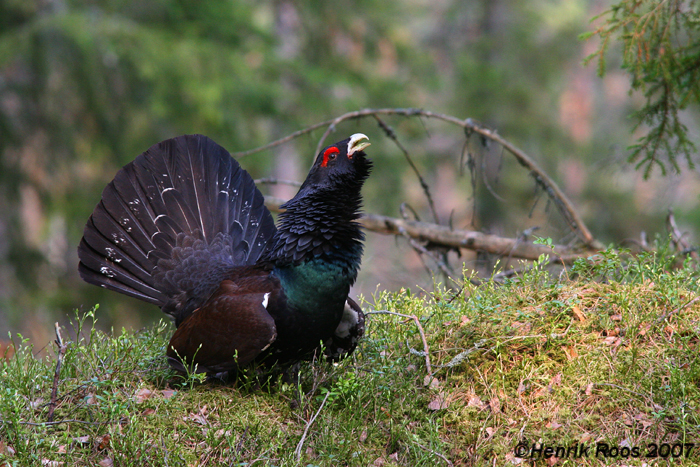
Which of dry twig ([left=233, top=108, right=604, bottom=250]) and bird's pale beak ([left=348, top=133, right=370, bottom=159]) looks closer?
bird's pale beak ([left=348, top=133, right=370, bottom=159])

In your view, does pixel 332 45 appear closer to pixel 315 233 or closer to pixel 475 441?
pixel 315 233

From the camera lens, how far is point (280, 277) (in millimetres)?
4215

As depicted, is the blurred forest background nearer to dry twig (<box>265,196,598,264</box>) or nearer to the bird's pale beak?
dry twig (<box>265,196,598,264</box>)

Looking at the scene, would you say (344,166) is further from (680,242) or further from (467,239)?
(680,242)

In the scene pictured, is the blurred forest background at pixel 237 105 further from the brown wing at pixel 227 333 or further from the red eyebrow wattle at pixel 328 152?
the brown wing at pixel 227 333

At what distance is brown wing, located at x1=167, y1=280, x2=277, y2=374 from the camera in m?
3.89

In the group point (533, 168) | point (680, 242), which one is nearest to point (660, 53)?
point (533, 168)

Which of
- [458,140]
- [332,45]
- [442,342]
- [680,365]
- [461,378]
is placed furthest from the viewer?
[458,140]

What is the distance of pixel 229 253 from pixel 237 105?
17.1ft

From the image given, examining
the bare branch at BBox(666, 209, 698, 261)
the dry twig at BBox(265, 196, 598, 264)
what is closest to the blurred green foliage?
the bare branch at BBox(666, 209, 698, 261)

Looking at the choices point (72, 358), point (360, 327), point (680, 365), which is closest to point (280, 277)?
point (360, 327)

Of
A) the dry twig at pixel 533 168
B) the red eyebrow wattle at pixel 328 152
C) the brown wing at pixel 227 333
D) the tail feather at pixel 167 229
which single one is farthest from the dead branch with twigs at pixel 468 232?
the brown wing at pixel 227 333

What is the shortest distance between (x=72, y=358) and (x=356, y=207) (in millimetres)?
2354

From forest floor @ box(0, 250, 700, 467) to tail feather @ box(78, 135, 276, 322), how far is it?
2.00 feet
